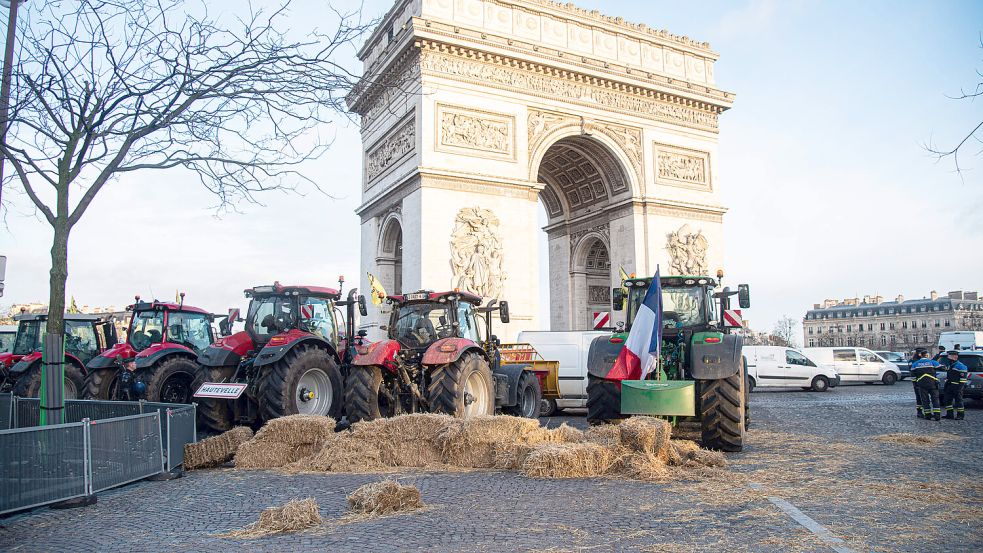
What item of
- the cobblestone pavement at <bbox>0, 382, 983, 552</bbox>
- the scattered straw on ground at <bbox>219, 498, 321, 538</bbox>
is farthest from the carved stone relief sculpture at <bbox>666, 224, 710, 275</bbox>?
the scattered straw on ground at <bbox>219, 498, 321, 538</bbox>

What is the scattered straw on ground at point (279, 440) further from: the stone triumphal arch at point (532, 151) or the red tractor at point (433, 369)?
the stone triumphal arch at point (532, 151)

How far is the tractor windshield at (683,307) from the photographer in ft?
32.3

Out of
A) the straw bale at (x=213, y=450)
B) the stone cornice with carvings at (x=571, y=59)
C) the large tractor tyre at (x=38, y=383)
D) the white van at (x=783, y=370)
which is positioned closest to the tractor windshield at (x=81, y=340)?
the large tractor tyre at (x=38, y=383)

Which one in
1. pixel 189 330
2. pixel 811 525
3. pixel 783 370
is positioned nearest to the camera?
pixel 811 525

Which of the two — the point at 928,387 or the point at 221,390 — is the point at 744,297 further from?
the point at 221,390

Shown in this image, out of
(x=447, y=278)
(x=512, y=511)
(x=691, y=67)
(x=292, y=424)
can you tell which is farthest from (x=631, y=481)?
(x=691, y=67)

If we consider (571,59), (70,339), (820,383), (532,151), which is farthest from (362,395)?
(820,383)

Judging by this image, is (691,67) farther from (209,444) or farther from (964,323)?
(964,323)

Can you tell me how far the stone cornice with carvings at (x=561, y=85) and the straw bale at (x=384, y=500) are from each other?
17.1 m

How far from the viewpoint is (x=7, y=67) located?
6.22 metres

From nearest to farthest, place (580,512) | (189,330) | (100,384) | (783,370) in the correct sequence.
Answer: (580,512) → (100,384) → (189,330) → (783,370)

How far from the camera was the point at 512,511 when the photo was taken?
5336 mm

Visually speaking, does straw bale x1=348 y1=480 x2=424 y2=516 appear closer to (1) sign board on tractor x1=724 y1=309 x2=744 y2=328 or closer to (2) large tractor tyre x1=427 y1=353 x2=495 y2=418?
(2) large tractor tyre x1=427 y1=353 x2=495 y2=418

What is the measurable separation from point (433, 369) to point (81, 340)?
8.01 meters
